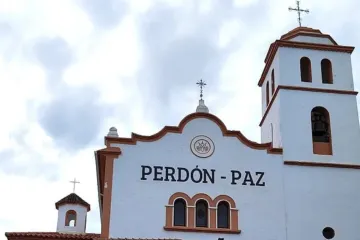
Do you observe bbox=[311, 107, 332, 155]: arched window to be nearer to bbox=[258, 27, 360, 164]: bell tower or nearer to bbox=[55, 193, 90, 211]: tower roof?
bbox=[258, 27, 360, 164]: bell tower

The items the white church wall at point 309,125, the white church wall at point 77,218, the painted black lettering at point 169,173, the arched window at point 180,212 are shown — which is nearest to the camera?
the arched window at point 180,212

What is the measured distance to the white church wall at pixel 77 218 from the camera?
29094mm

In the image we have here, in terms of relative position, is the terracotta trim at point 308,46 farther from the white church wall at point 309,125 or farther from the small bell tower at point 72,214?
the small bell tower at point 72,214

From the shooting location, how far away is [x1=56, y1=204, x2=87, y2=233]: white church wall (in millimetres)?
29094

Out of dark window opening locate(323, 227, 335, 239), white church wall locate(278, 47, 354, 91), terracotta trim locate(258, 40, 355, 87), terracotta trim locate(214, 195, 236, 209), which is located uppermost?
terracotta trim locate(258, 40, 355, 87)

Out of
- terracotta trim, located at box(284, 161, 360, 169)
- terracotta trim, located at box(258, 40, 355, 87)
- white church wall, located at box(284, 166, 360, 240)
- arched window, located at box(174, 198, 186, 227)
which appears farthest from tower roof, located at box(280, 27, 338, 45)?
arched window, located at box(174, 198, 186, 227)

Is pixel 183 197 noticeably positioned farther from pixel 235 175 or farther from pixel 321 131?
pixel 321 131

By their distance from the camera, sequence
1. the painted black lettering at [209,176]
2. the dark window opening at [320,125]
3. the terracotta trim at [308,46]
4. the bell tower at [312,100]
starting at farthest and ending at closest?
1. the terracotta trim at [308,46]
2. the dark window opening at [320,125]
3. the bell tower at [312,100]
4. the painted black lettering at [209,176]

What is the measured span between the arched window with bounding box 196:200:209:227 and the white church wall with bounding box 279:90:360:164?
12.6 feet

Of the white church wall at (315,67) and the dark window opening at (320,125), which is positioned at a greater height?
the white church wall at (315,67)

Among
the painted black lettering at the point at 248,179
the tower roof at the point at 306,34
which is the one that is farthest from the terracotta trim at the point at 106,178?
the tower roof at the point at 306,34

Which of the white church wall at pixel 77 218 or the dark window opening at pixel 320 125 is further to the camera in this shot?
the white church wall at pixel 77 218

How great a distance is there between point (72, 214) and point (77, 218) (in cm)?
34

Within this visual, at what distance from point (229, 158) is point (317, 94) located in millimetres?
4883
